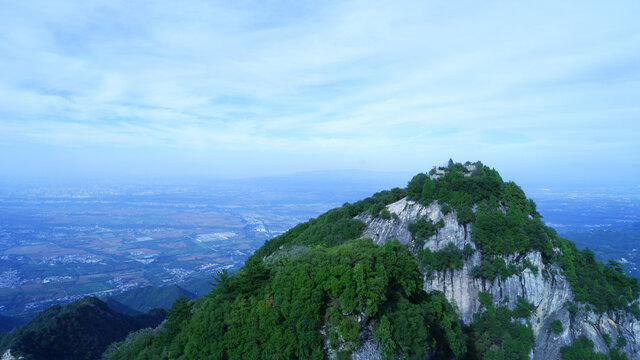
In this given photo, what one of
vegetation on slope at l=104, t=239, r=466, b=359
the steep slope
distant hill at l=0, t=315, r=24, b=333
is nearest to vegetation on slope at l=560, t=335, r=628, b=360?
the steep slope

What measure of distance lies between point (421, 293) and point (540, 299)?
18041mm

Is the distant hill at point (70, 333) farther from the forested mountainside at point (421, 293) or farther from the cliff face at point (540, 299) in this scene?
the cliff face at point (540, 299)

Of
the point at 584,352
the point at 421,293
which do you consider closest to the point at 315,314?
the point at 421,293

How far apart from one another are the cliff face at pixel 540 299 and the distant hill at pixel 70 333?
39.5 m

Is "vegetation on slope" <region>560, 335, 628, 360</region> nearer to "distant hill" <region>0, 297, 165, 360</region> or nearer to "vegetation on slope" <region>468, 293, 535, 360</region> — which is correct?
"vegetation on slope" <region>468, 293, 535, 360</region>

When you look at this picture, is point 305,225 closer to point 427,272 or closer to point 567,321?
point 427,272

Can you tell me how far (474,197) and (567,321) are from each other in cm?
1485

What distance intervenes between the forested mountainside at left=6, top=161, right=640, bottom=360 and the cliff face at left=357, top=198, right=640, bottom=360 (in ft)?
0.34

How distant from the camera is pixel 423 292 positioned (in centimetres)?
2223

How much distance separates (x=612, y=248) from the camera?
405ft

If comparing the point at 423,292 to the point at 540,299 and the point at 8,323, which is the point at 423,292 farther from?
the point at 8,323

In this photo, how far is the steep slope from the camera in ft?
54.4

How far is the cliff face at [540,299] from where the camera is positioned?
29906 mm

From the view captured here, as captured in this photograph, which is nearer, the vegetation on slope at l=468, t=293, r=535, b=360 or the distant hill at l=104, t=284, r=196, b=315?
the vegetation on slope at l=468, t=293, r=535, b=360
